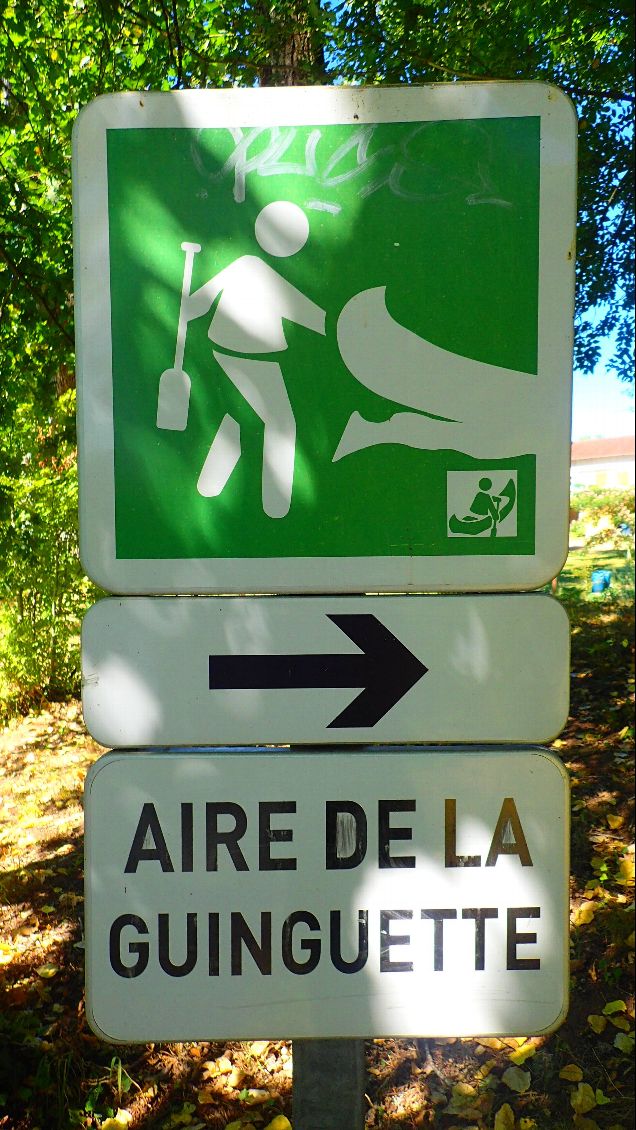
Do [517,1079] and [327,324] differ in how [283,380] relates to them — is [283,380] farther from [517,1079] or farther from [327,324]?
[517,1079]

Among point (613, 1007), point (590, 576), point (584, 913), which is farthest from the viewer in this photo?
point (590, 576)

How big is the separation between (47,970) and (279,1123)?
4.14 ft

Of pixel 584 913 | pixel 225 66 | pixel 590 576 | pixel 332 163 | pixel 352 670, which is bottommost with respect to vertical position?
pixel 584 913

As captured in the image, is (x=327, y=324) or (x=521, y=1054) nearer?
(x=327, y=324)

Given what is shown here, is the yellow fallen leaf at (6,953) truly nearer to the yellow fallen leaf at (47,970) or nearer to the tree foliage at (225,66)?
the yellow fallen leaf at (47,970)

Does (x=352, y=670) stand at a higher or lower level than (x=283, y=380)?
lower

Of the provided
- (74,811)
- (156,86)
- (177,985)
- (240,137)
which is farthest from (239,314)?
(74,811)

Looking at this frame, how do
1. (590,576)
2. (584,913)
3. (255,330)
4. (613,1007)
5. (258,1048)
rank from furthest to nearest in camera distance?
1. (590,576)
2. (584,913)
3. (613,1007)
4. (258,1048)
5. (255,330)

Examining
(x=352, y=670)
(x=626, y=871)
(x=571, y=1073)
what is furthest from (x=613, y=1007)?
(x=352, y=670)

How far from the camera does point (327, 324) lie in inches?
47.9

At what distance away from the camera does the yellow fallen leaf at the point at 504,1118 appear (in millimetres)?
2676

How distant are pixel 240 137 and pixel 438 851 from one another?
115cm

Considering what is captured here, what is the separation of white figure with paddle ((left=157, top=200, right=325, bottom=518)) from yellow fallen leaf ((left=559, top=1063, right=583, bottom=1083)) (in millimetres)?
2753

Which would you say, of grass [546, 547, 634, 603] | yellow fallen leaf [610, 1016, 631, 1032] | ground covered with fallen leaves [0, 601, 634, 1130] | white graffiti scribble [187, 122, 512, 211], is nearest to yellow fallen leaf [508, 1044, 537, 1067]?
ground covered with fallen leaves [0, 601, 634, 1130]
